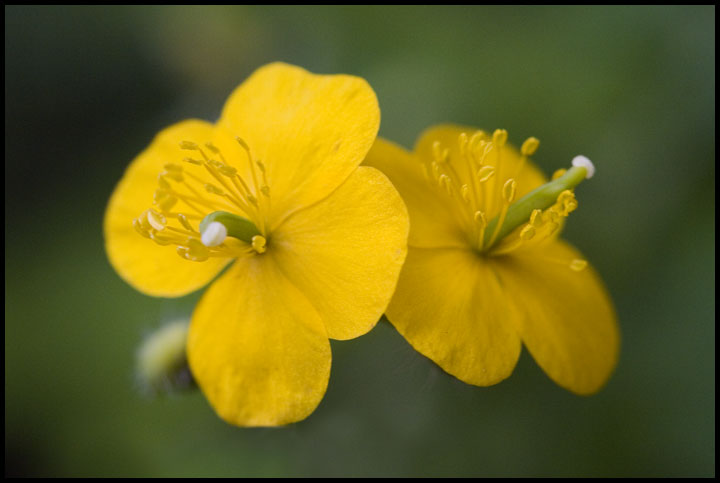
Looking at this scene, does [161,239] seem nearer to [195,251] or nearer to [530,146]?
[195,251]

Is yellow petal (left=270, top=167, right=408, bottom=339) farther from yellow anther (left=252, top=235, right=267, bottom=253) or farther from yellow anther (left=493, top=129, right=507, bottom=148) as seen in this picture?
yellow anther (left=493, top=129, right=507, bottom=148)

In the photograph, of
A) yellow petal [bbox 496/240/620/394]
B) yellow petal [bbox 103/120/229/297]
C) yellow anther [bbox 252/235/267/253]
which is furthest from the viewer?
yellow petal [bbox 103/120/229/297]

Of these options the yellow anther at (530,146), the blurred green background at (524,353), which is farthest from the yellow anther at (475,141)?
the blurred green background at (524,353)

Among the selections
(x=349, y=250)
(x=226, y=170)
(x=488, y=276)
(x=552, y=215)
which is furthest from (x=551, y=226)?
(x=226, y=170)

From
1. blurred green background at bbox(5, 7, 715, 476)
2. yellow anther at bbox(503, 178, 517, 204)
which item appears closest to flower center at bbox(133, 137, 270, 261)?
yellow anther at bbox(503, 178, 517, 204)

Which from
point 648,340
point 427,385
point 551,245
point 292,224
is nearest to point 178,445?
point 427,385

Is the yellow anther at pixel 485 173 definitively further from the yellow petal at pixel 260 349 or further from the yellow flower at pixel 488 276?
the yellow petal at pixel 260 349
